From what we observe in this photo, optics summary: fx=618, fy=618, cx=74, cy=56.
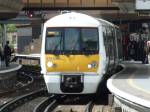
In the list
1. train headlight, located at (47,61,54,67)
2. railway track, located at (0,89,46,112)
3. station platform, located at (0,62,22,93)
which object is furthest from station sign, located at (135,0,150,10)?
train headlight, located at (47,61,54,67)

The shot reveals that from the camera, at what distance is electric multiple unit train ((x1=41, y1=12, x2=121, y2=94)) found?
21.5 m

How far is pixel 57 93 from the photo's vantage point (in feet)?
71.6

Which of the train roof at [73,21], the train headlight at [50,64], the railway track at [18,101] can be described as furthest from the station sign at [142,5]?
the train headlight at [50,64]

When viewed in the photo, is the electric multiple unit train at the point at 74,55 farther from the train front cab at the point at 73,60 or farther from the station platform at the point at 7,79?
the station platform at the point at 7,79

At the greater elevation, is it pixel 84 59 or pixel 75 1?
pixel 75 1

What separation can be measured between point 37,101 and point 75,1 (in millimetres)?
30695

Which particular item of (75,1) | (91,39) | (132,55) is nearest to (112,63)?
(91,39)

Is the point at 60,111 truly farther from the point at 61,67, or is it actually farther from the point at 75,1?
Answer: the point at 75,1

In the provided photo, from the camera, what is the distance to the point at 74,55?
21.7 meters

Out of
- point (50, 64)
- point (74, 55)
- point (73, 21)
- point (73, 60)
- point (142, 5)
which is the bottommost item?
point (50, 64)

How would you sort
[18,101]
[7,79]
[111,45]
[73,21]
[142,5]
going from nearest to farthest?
1. [18,101]
2. [73,21]
3. [111,45]
4. [7,79]
5. [142,5]

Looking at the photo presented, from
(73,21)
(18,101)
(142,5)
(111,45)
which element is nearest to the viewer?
(18,101)

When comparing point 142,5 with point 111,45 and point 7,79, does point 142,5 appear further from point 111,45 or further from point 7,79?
point 111,45

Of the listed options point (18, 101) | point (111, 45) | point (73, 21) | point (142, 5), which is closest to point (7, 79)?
point (111, 45)
